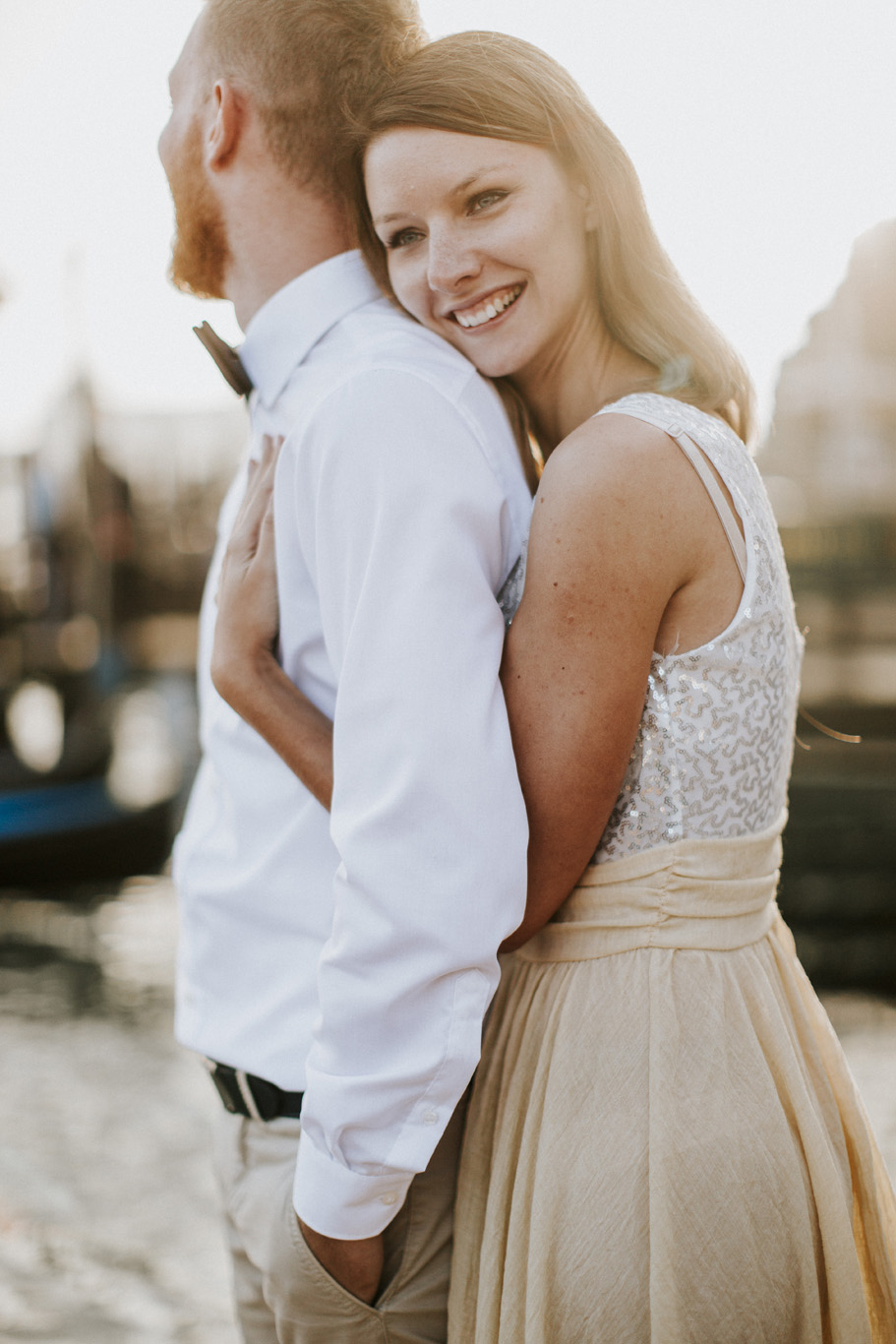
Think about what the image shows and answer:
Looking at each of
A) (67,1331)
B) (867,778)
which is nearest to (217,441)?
(867,778)

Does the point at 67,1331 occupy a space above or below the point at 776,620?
below

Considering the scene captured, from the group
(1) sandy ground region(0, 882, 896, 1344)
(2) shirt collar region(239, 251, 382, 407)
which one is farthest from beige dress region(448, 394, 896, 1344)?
(1) sandy ground region(0, 882, 896, 1344)

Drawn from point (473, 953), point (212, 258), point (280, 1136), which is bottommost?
point (280, 1136)

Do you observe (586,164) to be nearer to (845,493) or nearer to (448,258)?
(448,258)

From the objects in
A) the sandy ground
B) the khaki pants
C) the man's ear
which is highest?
the man's ear

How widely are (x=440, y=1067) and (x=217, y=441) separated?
39.3m

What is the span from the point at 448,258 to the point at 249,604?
0.47 metres

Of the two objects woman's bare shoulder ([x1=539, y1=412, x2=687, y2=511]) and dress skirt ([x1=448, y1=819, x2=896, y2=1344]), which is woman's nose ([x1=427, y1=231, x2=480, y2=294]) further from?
dress skirt ([x1=448, y1=819, x2=896, y2=1344])

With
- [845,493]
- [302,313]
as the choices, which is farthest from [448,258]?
[845,493]

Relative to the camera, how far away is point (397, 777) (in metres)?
1.08

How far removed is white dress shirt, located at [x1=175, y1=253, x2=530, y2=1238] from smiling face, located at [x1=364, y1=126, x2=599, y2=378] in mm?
98

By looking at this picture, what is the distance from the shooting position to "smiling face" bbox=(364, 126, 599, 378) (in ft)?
4.19

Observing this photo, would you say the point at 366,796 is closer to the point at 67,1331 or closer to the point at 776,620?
the point at 776,620

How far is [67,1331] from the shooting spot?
274cm
